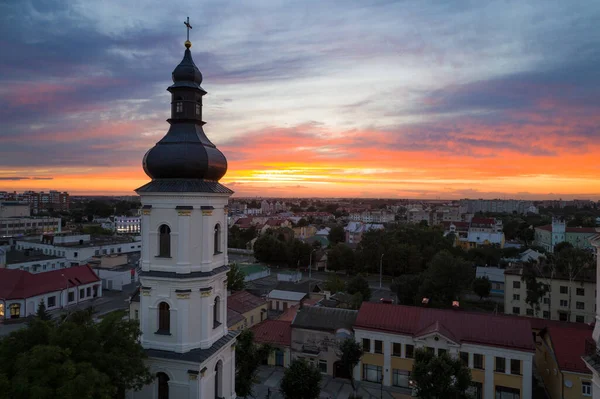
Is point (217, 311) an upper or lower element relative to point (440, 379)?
upper

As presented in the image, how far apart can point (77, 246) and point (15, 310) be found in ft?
85.1

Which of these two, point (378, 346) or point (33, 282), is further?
point (33, 282)

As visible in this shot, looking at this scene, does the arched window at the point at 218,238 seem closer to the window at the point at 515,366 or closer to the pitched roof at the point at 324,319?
the pitched roof at the point at 324,319

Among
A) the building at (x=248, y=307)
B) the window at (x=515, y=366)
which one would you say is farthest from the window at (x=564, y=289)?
the building at (x=248, y=307)

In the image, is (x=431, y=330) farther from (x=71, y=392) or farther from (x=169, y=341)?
(x=71, y=392)

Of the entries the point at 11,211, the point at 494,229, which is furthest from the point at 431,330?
the point at 11,211

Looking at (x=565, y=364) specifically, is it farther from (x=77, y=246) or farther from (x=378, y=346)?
(x=77, y=246)

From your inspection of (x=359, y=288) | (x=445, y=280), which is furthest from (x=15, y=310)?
(x=445, y=280)

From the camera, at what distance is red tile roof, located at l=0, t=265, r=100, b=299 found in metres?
42.7

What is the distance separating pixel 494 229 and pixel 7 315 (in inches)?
4458

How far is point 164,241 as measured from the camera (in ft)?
49.4

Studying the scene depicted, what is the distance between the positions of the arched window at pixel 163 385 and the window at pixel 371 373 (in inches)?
683

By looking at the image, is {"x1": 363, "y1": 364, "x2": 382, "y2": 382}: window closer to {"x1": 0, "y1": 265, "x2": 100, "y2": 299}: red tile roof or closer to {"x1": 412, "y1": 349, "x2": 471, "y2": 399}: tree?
{"x1": 412, "y1": 349, "x2": 471, "y2": 399}: tree

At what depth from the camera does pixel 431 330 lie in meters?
26.9
